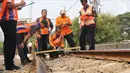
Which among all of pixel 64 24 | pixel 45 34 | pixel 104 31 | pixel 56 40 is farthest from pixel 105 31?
pixel 45 34

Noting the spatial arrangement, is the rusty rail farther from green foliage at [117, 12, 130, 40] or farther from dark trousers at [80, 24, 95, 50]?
green foliage at [117, 12, 130, 40]

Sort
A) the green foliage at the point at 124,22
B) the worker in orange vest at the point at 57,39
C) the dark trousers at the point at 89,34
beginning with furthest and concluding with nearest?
the green foliage at the point at 124,22 → the worker in orange vest at the point at 57,39 → the dark trousers at the point at 89,34

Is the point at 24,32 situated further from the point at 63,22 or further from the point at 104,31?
the point at 104,31

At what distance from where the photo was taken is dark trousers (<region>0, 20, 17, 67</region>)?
6668 millimetres

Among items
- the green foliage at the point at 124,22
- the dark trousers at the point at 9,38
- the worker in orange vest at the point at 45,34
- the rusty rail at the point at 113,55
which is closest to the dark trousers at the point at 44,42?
the worker in orange vest at the point at 45,34

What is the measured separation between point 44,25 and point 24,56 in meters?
2.37

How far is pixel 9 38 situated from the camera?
22.0ft

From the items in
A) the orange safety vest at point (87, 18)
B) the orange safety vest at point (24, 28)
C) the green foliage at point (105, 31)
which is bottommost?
the green foliage at point (105, 31)

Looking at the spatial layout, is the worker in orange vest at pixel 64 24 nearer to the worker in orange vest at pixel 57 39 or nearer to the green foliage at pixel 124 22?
the worker in orange vest at pixel 57 39

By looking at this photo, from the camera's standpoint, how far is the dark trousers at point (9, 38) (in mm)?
6668

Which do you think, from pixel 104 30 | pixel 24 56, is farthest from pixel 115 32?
pixel 24 56

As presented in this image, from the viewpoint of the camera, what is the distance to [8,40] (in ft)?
22.1

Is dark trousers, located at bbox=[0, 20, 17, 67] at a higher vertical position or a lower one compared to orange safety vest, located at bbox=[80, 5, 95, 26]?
lower

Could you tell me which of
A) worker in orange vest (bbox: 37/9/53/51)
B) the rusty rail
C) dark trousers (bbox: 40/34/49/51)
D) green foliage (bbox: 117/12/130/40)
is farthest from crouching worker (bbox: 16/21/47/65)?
green foliage (bbox: 117/12/130/40)
